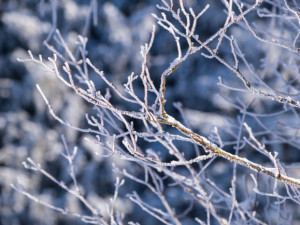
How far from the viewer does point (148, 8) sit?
17.7 feet

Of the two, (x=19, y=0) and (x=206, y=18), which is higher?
(x=206, y=18)

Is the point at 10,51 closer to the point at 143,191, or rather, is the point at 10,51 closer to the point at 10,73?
the point at 10,73

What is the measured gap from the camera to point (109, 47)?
5500 mm

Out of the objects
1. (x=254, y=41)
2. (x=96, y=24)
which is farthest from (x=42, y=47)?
(x=254, y=41)

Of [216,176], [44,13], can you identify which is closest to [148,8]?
[44,13]

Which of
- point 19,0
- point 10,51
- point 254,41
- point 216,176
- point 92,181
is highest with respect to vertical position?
point 254,41

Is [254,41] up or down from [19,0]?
up

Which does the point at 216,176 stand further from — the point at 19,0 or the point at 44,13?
the point at 19,0

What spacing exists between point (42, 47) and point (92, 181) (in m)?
1.99

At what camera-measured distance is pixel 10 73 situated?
5.40 metres

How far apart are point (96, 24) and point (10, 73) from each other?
138cm

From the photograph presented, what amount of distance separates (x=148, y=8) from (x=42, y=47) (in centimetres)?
158

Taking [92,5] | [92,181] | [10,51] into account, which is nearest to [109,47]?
[92,5]

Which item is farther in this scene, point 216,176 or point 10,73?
point 10,73
